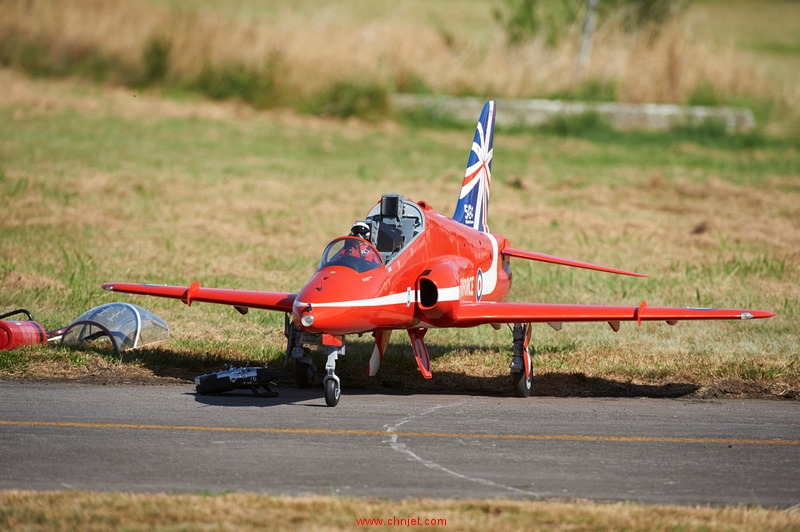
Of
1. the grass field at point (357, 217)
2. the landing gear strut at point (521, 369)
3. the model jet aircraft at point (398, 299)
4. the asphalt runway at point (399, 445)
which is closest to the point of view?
the asphalt runway at point (399, 445)

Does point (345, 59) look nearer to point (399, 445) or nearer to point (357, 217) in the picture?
point (357, 217)

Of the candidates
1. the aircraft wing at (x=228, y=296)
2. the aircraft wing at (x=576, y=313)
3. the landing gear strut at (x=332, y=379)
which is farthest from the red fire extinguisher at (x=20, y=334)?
the aircraft wing at (x=576, y=313)

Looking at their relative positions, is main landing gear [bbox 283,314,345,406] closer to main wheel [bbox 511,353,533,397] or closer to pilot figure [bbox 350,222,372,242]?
pilot figure [bbox 350,222,372,242]

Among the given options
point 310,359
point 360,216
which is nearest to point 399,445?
point 310,359

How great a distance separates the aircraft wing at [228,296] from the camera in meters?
12.1

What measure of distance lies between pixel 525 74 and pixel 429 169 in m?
9.50

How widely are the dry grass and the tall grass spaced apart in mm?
29278

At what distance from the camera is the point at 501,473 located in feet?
29.0

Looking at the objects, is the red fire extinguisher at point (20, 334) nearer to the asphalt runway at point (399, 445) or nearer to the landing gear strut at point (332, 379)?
the asphalt runway at point (399, 445)

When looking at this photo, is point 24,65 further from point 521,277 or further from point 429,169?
point 521,277

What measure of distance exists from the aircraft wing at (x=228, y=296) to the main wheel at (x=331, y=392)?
4.45 ft

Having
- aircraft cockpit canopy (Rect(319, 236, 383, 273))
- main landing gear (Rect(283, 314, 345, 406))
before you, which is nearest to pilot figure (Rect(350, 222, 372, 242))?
aircraft cockpit canopy (Rect(319, 236, 383, 273))

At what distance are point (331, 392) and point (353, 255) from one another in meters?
1.56

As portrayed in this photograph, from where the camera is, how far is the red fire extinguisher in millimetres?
12625
